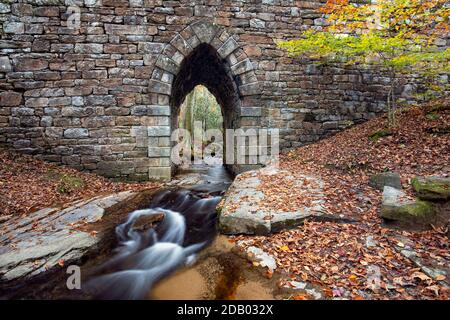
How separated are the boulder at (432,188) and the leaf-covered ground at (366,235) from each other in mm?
275

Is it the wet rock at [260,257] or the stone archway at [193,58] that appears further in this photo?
the stone archway at [193,58]

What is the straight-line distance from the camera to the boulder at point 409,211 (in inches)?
116

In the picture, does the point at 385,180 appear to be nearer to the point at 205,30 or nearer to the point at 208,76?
the point at 205,30

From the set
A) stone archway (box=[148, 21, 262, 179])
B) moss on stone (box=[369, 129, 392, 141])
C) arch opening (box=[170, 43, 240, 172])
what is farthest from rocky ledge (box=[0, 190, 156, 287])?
moss on stone (box=[369, 129, 392, 141])

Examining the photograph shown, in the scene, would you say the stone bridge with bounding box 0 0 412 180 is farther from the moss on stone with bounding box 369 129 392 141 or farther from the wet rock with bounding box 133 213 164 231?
the wet rock with bounding box 133 213 164 231

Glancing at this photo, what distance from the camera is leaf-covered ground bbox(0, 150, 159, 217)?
442cm

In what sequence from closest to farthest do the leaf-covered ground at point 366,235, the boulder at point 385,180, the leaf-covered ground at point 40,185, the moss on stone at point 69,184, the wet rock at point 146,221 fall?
the leaf-covered ground at point 366,235 < the boulder at point 385,180 < the wet rock at point 146,221 < the leaf-covered ground at point 40,185 < the moss on stone at point 69,184

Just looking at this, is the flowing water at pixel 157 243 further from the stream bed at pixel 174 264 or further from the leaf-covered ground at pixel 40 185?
the leaf-covered ground at pixel 40 185

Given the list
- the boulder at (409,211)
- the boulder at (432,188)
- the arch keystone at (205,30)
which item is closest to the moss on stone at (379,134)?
the boulder at (432,188)

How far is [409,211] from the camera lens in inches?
118

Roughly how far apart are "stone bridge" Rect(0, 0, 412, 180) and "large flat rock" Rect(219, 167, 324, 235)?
279 centimetres

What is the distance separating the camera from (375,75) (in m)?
7.18

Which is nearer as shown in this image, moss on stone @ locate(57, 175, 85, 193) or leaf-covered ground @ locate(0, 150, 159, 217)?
leaf-covered ground @ locate(0, 150, 159, 217)
